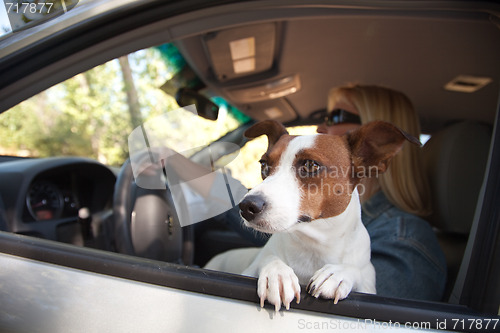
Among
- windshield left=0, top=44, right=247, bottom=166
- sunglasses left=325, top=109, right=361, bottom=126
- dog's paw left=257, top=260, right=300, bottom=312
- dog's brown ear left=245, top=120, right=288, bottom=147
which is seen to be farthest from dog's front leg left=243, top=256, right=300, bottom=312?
sunglasses left=325, top=109, right=361, bottom=126

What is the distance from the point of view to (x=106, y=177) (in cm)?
234

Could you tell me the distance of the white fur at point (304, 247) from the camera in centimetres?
99

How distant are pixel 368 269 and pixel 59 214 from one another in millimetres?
1715

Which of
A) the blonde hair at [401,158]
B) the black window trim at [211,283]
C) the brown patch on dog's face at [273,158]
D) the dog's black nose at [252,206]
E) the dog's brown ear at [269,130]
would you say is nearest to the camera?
the black window trim at [211,283]

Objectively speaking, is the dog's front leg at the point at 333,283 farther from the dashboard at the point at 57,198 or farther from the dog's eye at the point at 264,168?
the dashboard at the point at 57,198

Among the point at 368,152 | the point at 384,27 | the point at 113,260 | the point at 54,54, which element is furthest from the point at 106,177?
the point at 384,27

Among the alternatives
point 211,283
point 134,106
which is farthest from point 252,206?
point 134,106

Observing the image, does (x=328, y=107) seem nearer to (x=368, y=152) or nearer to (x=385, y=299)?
(x=368, y=152)

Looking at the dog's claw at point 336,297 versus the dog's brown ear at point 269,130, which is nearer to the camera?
the dog's claw at point 336,297

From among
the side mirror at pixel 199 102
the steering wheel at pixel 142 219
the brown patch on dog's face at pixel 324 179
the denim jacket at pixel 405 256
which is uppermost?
the side mirror at pixel 199 102

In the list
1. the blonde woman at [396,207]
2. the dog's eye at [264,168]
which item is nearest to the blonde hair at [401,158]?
the blonde woman at [396,207]

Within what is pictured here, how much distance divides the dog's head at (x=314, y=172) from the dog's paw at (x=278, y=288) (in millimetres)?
162

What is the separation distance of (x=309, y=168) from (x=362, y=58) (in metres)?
1.29

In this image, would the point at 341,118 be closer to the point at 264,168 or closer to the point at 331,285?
the point at 264,168
